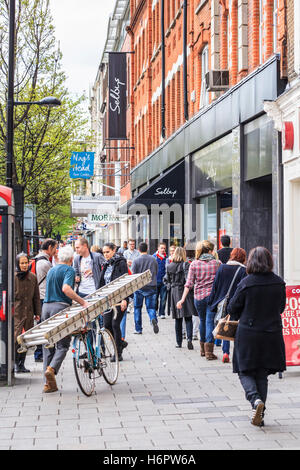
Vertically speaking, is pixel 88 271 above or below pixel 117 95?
below

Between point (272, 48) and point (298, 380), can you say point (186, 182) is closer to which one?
point (272, 48)

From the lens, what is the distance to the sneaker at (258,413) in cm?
720

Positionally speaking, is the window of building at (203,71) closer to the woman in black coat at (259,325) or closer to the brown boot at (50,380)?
the brown boot at (50,380)

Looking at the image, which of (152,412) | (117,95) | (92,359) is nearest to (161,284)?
(92,359)

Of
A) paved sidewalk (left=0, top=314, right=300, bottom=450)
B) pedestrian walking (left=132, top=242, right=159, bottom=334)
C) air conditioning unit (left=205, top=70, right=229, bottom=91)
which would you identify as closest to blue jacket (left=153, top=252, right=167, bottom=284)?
pedestrian walking (left=132, top=242, right=159, bottom=334)

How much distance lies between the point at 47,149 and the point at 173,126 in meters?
4.71

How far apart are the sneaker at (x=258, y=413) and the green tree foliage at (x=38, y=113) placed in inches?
546

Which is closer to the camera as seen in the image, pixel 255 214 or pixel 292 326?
pixel 292 326

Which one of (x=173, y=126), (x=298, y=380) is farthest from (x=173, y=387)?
(x=173, y=126)

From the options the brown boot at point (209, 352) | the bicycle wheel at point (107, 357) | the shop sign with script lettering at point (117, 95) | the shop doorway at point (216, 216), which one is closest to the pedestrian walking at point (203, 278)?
the brown boot at point (209, 352)

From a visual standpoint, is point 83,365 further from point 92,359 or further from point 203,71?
point 203,71

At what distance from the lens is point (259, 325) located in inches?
292

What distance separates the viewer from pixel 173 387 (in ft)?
31.9

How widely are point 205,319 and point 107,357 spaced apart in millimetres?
2773
